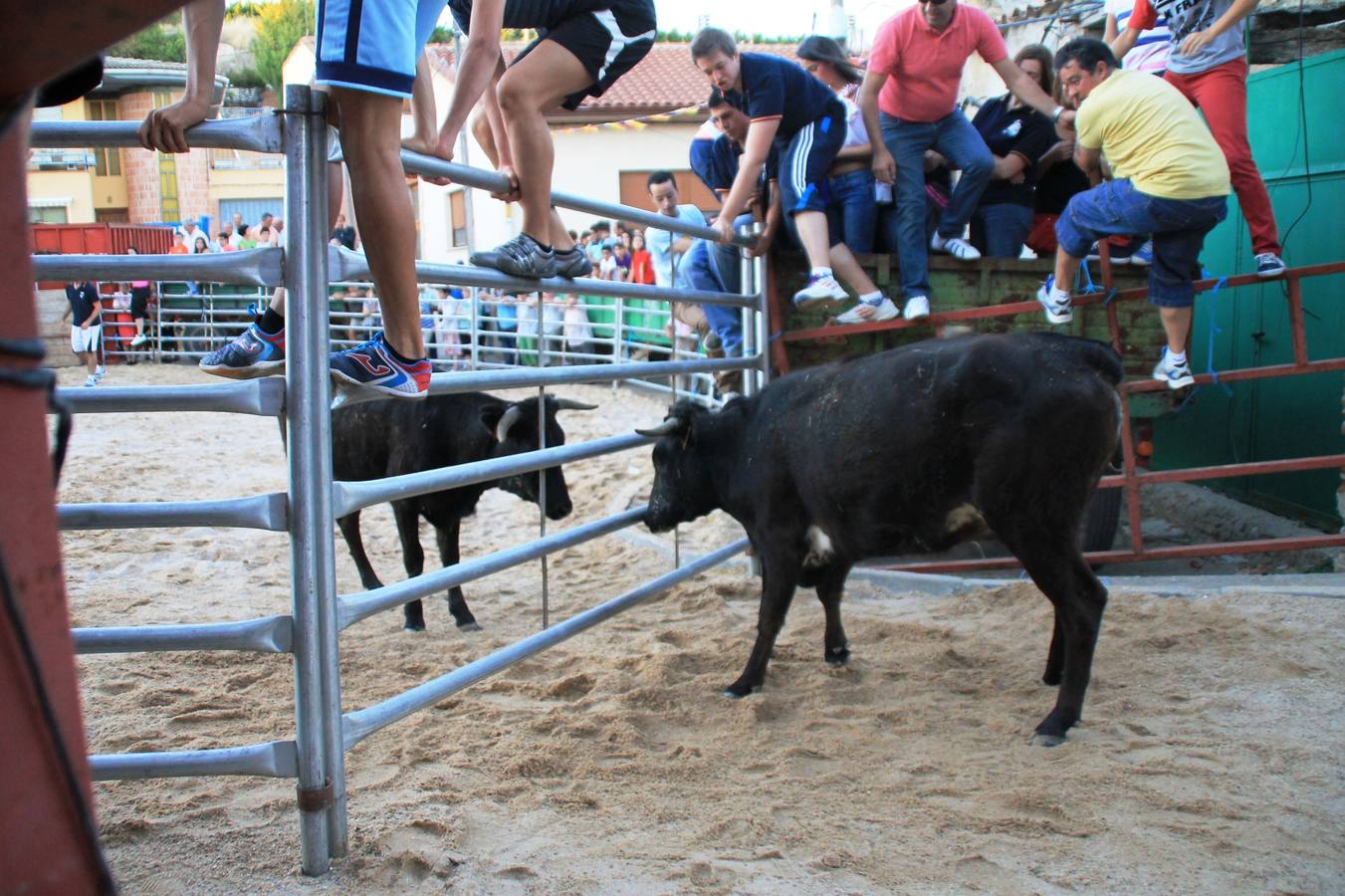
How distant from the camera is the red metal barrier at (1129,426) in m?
5.72

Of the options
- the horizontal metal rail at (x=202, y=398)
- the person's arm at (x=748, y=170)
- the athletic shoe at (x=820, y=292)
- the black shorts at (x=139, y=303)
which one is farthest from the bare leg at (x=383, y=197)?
the black shorts at (x=139, y=303)

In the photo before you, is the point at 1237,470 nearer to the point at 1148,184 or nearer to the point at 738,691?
the point at 1148,184

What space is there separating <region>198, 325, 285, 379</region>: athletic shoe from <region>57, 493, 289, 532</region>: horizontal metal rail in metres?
0.38

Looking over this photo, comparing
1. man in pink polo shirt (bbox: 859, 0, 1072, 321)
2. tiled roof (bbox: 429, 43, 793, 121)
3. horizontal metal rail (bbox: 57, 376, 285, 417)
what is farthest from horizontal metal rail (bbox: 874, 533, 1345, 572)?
tiled roof (bbox: 429, 43, 793, 121)

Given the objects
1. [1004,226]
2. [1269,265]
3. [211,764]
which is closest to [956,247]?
[1004,226]

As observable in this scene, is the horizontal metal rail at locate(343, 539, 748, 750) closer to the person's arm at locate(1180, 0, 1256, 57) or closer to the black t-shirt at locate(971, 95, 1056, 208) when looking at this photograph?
the black t-shirt at locate(971, 95, 1056, 208)

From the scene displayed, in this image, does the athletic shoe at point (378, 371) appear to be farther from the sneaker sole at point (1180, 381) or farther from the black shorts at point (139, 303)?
the black shorts at point (139, 303)

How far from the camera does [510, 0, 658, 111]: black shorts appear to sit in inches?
147

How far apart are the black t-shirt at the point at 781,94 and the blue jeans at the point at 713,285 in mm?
973

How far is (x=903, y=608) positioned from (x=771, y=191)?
2.37 metres

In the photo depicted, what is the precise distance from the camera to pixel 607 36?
3.79m

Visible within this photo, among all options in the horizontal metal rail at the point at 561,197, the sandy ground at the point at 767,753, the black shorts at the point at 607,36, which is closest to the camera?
the sandy ground at the point at 767,753

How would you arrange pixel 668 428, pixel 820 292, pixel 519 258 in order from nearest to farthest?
pixel 519 258 → pixel 668 428 → pixel 820 292

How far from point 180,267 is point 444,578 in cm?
117
